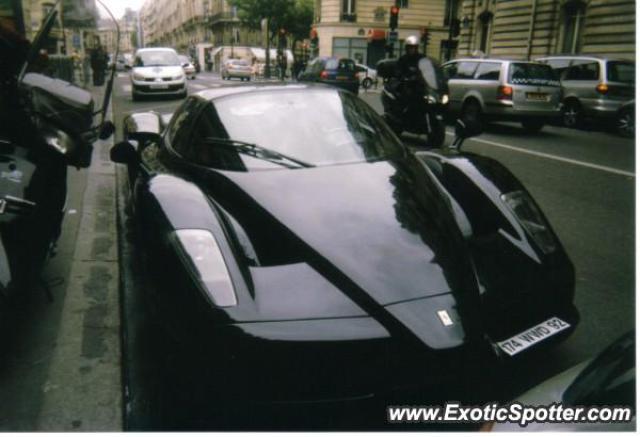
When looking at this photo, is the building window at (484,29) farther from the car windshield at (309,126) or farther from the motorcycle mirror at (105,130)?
the motorcycle mirror at (105,130)

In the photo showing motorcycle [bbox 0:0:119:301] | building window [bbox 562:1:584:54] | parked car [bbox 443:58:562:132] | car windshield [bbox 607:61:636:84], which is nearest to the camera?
motorcycle [bbox 0:0:119:301]

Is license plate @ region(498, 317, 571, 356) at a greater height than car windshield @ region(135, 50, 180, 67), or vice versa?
car windshield @ region(135, 50, 180, 67)

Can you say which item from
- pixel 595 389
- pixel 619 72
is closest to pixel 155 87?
pixel 619 72

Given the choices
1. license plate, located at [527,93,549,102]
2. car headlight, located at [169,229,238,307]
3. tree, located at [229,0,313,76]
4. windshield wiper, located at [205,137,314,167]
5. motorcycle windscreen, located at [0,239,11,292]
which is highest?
tree, located at [229,0,313,76]

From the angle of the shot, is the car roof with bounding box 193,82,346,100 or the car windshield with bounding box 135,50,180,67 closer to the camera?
the car roof with bounding box 193,82,346,100

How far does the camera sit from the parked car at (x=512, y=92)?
1251 cm

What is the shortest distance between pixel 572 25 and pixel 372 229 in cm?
2250

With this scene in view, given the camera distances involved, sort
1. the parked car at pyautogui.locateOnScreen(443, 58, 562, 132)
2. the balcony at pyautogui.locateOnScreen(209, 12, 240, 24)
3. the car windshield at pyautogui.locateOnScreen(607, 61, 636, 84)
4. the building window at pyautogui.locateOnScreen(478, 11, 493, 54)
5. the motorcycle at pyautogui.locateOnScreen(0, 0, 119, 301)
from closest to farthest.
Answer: the motorcycle at pyautogui.locateOnScreen(0, 0, 119, 301), the parked car at pyautogui.locateOnScreen(443, 58, 562, 132), the car windshield at pyautogui.locateOnScreen(607, 61, 636, 84), the building window at pyautogui.locateOnScreen(478, 11, 493, 54), the balcony at pyautogui.locateOnScreen(209, 12, 240, 24)

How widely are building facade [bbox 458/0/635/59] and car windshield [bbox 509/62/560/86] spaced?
14.9 feet

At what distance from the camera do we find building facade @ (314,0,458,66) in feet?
149

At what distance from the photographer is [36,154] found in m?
3.08

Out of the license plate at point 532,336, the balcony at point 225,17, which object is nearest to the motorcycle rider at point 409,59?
the license plate at point 532,336

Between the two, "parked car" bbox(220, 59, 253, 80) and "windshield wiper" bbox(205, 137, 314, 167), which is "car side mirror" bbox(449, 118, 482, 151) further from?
"parked car" bbox(220, 59, 253, 80)

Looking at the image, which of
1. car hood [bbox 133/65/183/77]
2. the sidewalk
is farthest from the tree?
the sidewalk
